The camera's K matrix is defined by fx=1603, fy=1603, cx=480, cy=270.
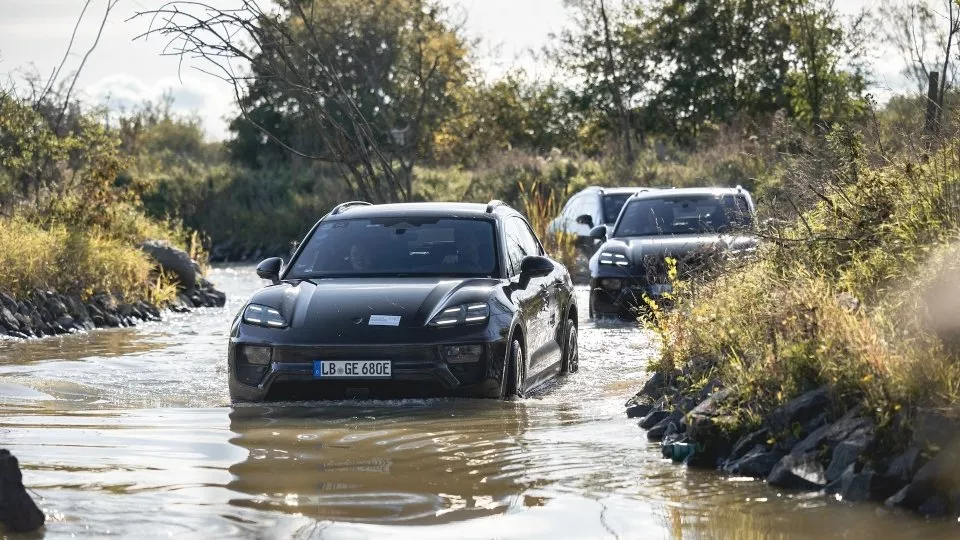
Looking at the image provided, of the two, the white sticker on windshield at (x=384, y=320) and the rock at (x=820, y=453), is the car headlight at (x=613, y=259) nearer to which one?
the white sticker on windshield at (x=384, y=320)

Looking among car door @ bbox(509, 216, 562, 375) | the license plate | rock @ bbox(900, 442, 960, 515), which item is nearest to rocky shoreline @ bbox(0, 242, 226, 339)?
car door @ bbox(509, 216, 562, 375)

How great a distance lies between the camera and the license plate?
9.95 metres

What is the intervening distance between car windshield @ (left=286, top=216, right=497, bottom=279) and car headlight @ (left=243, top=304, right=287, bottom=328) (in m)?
0.87

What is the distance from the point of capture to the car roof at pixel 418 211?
1173cm

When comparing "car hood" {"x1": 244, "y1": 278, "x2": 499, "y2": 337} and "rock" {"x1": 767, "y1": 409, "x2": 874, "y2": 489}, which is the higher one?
"car hood" {"x1": 244, "y1": 278, "x2": 499, "y2": 337}

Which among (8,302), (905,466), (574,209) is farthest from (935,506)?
(574,209)

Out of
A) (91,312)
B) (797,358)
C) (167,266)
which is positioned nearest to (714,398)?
(797,358)

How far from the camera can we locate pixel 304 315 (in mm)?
10211

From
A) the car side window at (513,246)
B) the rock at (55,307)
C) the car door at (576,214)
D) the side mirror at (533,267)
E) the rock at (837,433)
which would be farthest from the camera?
the car door at (576,214)

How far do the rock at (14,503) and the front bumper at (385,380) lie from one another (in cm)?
375

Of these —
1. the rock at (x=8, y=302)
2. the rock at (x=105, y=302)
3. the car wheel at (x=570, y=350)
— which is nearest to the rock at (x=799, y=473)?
the car wheel at (x=570, y=350)

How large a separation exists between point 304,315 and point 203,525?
3.88 metres

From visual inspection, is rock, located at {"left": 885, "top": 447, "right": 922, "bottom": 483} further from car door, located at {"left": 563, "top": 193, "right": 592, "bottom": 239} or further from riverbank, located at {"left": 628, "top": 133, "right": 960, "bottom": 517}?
car door, located at {"left": 563, "top": 193, "right": 592, "bottom": 239}

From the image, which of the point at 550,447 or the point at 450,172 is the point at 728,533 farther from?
the point at 450,172
